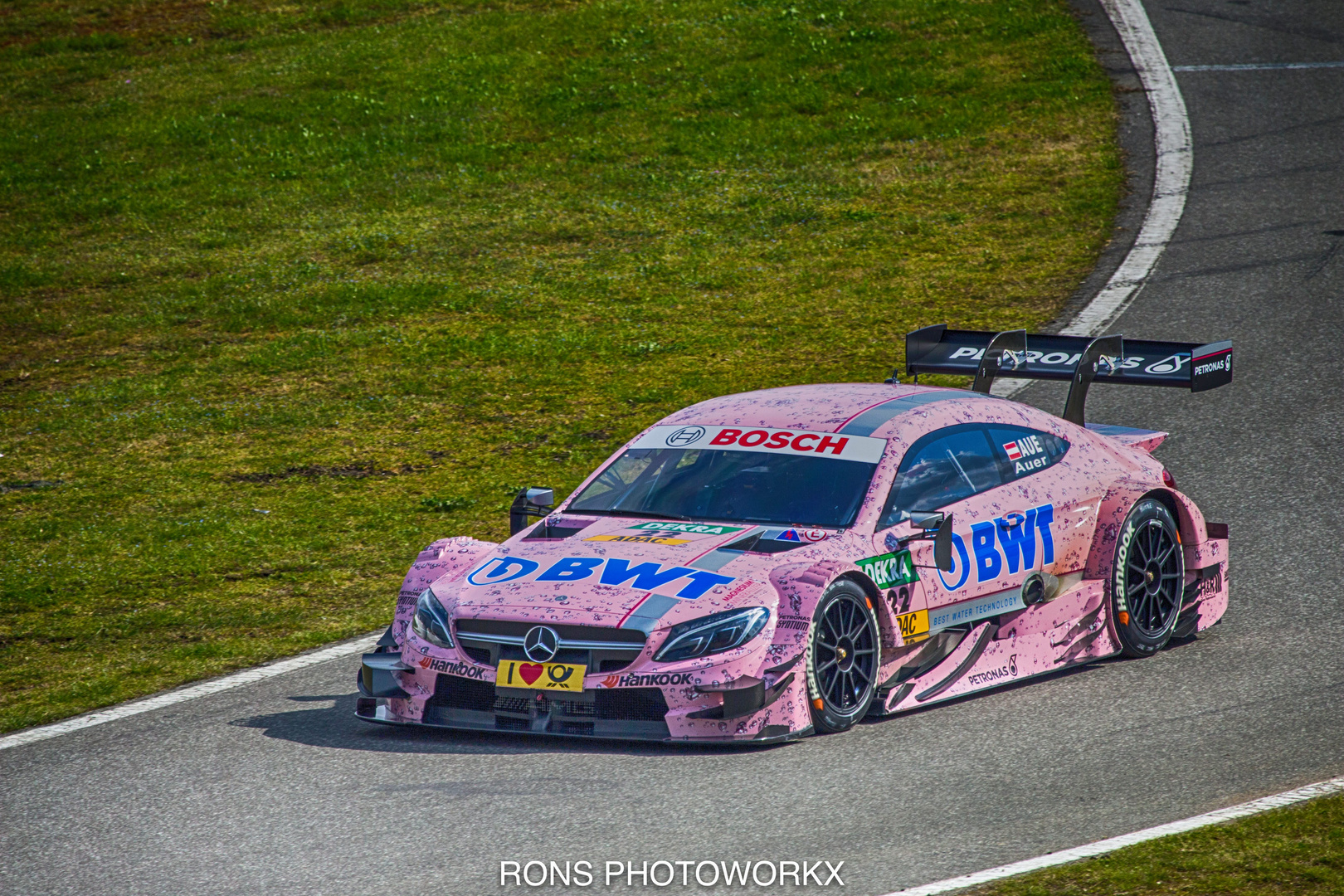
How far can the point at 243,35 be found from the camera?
1168 inches

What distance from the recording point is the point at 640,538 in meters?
7.70

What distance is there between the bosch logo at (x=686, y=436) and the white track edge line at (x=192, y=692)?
6.99 ft

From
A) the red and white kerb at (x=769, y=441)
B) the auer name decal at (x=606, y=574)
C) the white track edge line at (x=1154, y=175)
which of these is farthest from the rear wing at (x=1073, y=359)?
the white track edge line at (x=1154, y=175)

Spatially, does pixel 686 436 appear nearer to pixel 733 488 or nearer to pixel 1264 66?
pixel 733 488

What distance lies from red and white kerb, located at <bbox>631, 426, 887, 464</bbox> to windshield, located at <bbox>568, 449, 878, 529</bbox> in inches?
1.5

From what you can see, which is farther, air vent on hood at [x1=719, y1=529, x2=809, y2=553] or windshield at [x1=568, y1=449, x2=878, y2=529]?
windshield at [x1=568, y1=449, x2=878, y2=529]

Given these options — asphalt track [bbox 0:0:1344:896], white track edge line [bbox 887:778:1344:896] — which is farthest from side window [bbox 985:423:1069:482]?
white track edge line [bbox 887:778:1344:896]

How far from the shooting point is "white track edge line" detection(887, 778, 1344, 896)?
17.7 ft

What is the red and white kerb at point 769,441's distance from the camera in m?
8.10

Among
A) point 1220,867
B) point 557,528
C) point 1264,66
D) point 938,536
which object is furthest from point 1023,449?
point 1264,66

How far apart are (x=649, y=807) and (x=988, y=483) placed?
9.59 ft

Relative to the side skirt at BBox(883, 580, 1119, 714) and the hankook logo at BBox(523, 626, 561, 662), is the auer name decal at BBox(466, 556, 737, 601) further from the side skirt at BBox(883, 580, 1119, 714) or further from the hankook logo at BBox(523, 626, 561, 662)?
the side skirt at BBox(883, 580, 1119, 714)

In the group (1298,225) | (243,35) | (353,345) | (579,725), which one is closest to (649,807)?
(579,725)

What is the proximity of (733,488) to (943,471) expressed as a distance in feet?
3.46
